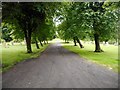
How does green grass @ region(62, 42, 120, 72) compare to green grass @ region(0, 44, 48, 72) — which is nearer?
green grass @ region(62, 42, 120, 72)

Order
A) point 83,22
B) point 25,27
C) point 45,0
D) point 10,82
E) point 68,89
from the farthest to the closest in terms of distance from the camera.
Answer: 1. point 25,27
2. point 83,22
3. point 45,0
4. point 10,82
5. point 68,89

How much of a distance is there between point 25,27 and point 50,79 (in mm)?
21399

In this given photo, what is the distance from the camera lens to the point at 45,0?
1734cm

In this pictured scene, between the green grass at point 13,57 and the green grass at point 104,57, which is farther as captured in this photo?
the green grass at point 13,57

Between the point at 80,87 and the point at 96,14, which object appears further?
the point at 96,14

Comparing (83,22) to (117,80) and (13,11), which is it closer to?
(13,11)

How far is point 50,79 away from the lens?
10688 mm

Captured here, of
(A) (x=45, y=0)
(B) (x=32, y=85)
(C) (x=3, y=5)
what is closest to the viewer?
(B) (x=32, y=85)

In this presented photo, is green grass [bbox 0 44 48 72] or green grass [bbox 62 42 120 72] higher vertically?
green grass [bbox 0 44 48 72]

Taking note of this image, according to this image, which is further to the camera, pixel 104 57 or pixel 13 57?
pixel 104 57

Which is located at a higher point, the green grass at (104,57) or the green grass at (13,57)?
the green grass at (13,57)

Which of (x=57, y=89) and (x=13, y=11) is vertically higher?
(x=13, y=11)

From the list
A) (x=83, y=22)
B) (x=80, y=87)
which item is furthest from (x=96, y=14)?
(x=80, y=87)

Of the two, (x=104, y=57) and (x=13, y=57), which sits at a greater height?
(x=13, y=57)
